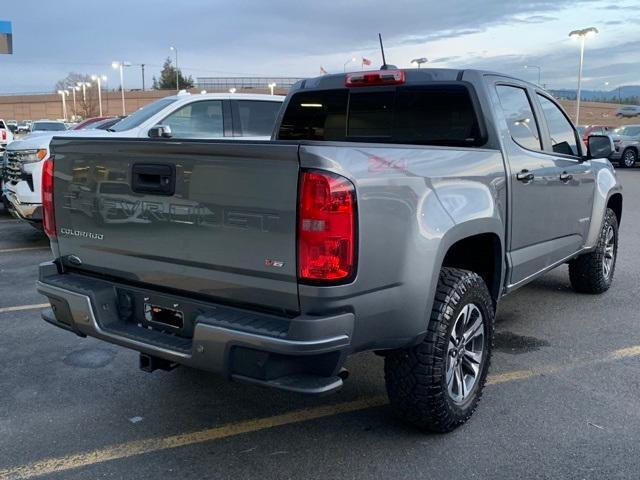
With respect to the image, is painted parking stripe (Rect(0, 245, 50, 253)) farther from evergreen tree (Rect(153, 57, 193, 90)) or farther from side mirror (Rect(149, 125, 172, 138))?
evergreen tree (Rect(153, 57, 193, 90))

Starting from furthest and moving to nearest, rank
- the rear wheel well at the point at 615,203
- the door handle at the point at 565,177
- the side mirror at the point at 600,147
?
the rear wheel well at the point at 615,203 → the side mirror at the point at 600,147 → the door handle at the point at 565,177

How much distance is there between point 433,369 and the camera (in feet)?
10.2

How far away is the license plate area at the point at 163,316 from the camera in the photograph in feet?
10.0

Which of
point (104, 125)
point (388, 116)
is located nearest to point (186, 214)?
point (388, 116)

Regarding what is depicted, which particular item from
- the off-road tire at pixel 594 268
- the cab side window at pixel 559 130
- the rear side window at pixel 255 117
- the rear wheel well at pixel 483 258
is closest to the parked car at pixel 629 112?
the rear side window at pixel 255 117

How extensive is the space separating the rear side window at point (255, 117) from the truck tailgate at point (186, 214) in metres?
5.36

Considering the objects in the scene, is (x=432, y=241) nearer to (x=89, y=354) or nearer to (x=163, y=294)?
(x=163, y=294)

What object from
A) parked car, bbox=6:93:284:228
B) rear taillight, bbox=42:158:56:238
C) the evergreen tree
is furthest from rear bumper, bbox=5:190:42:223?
the evergreen tree

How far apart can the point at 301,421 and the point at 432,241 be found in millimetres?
1378

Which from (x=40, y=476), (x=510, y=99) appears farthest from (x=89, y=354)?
(x=510, y=99)

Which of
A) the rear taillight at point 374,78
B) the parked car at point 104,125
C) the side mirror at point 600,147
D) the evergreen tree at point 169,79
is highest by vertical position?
the evergreen tree at point 169,79

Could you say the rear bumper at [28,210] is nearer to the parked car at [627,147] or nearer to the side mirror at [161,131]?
the side mirror at [161,131]

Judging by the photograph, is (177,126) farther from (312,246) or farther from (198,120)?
(312,246)

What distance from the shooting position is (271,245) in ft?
8.72
